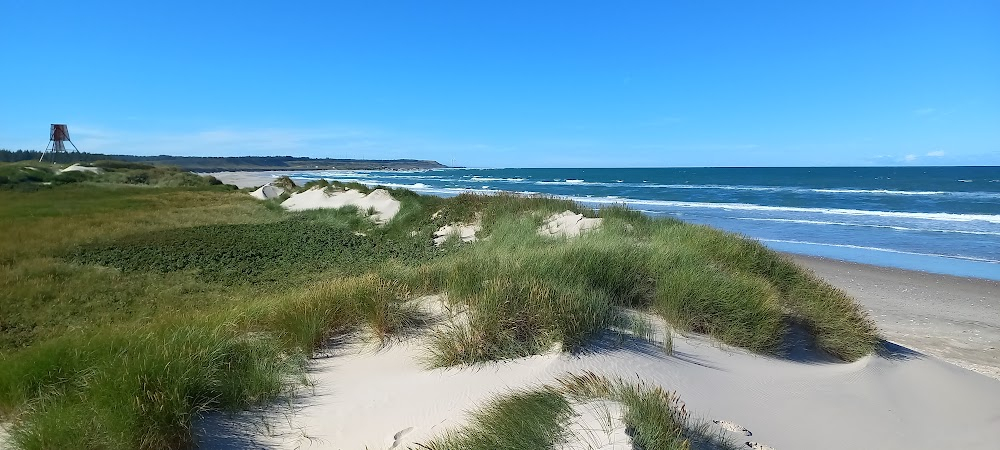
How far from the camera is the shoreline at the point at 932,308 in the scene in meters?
8.33

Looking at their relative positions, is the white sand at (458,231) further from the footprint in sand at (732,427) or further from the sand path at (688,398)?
the footprint in sand at (732,427)

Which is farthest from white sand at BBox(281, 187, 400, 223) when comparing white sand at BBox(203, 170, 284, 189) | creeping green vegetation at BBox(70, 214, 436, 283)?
white sand at BBox(203, 170, 284, 189)

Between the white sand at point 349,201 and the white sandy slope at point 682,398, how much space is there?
56.4 feet

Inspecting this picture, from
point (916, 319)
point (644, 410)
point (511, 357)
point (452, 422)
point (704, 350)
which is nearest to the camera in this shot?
point (644, 410)

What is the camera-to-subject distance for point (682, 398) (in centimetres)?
450

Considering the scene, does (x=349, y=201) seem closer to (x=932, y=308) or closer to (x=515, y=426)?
(x=932, y=308)

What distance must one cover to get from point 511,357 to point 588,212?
38.1 ft

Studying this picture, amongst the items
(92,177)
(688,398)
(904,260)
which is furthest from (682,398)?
(92,177)

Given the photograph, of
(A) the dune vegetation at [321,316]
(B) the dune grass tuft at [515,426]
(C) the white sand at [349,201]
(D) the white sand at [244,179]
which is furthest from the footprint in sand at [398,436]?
(D) the white sand at [244,179]

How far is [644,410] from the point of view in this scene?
11.5 ft

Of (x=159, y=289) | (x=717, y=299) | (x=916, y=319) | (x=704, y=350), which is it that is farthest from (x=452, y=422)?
(x=916, y=319)

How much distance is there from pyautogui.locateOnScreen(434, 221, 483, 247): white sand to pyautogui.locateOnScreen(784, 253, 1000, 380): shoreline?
9.40m

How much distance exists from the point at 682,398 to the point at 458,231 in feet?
43.4

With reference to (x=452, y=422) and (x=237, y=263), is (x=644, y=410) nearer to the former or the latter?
(x=452, y=422)
